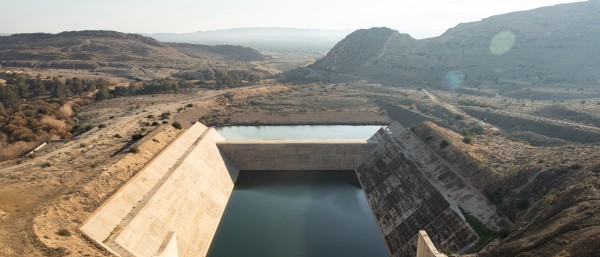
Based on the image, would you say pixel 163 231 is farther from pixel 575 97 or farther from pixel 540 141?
pixel 575 97

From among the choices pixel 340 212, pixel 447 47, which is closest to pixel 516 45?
pixel 447 47

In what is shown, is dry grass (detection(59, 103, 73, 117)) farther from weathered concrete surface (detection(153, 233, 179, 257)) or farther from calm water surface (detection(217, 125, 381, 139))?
weathered concrete surface (detection(153, 233, 179, 257))

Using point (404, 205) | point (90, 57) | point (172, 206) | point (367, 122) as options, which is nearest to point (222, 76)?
point (367, 122)

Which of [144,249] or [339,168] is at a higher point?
[144,249]

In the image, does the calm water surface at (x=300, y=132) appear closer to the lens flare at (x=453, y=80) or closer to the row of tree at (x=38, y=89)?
the row of tree at (x=38, y=89)

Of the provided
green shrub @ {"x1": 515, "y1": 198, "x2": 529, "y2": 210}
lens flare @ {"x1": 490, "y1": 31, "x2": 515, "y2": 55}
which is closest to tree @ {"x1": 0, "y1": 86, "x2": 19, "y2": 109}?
green shrub @ {"x1": 515, "y1": 198, "x2": 529, "y2": 210}

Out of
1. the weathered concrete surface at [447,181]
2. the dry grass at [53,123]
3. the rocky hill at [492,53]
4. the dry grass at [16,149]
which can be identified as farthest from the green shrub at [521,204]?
the rocky hill at [492,53]
